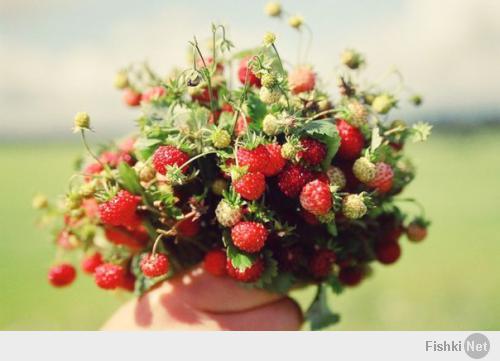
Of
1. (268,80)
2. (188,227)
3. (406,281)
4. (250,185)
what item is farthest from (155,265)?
(406,281)

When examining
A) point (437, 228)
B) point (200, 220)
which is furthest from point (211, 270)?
point (437, 228)

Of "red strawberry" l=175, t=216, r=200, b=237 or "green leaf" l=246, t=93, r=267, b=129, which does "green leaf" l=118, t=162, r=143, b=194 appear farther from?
"green leaf" l=246, t=93, r=267, b=129

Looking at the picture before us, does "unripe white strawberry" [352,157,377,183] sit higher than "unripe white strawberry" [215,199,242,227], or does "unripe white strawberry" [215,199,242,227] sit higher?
"unripe white strawberry" [352,157,377,183]

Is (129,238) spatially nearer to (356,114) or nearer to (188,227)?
(188,227)

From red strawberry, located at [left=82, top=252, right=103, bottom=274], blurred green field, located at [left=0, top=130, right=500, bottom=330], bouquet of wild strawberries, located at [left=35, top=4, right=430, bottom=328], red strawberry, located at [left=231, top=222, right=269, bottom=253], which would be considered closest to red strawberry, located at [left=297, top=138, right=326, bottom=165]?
bouquet of wild strawberries, located at [left=35, top=4, right=430, bottom=328]

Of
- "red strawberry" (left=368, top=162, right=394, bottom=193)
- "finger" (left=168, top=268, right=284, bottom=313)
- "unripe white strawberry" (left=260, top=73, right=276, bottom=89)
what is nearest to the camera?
"unripe white strawberry" (left=260, top=73, right=276, bottom=89)

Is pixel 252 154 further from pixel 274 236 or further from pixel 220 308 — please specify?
pixel 220 308
